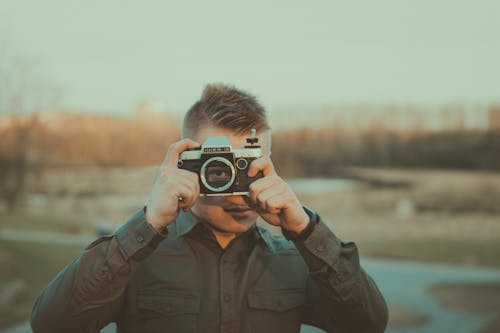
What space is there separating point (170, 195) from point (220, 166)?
180 millimetres

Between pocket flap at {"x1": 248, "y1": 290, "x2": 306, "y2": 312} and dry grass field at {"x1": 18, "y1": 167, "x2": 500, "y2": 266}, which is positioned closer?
pocket flap at {"x1": 248, "y1": 290, "x2": 306, "y2": 312}

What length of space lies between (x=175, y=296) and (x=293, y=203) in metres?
0.46

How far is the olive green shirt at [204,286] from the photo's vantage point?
202cm

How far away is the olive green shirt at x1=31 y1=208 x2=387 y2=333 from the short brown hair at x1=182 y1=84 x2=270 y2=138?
0.33 meters

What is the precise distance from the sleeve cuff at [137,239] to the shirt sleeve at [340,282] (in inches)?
17.3

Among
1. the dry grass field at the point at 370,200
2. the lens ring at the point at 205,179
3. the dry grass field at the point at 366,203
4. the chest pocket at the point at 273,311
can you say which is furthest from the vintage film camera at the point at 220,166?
the dry grass field at the point at 370,200

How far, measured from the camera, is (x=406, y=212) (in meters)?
34.9

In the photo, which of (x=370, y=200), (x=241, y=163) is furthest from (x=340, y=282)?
(x=370, y=200)

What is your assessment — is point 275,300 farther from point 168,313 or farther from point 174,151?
point 174,151

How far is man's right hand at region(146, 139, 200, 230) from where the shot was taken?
208cm

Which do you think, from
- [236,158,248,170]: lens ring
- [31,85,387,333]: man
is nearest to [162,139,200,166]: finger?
[31,85,387,333]: man

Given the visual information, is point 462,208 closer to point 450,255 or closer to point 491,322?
point 450,255

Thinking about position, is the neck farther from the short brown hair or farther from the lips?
the short brown hair

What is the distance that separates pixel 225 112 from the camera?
7.67 feet
